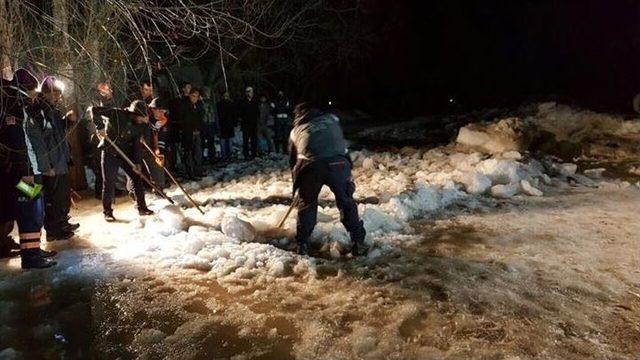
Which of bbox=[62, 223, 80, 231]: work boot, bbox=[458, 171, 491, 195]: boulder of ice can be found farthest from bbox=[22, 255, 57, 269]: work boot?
bbox=[458, 171, 491, 195]: boulder of ice

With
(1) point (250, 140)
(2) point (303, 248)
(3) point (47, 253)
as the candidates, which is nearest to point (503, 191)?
(2) point (303, 248)

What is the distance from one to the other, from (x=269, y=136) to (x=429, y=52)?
19698mm

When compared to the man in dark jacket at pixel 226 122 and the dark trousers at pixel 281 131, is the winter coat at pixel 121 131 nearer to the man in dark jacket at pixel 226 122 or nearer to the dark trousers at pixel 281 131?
the man in dark jacket at pixel 226 122

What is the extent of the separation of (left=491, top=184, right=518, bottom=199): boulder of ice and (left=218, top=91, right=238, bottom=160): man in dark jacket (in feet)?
21.6

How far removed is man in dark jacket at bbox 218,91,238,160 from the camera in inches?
477

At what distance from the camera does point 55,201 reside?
20.0ft

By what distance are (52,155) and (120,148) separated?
127 centimetres

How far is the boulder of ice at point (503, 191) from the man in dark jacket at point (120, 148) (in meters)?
4.99

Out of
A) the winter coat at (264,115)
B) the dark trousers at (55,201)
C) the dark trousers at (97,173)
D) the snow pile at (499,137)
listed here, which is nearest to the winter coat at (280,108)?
the winter coat at (264,115)

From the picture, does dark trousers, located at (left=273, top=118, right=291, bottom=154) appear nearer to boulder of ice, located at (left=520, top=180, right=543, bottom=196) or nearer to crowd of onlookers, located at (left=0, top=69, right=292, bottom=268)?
crowd of onlookers, located at (left=0, top=69, right=292, bottom=268)

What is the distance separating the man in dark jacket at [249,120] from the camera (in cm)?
1191

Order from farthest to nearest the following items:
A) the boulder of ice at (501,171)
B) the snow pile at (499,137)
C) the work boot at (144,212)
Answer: the snow pile at (499,137), the boulder of ice at (501,171), the work boot at (144,212)

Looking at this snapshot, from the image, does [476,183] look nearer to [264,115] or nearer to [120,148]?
[120,148]

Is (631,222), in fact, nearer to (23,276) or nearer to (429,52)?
(23,276)
